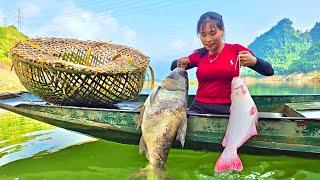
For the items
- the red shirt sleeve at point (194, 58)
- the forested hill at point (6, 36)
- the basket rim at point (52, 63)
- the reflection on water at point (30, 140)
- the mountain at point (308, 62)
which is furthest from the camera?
the mountain at point (308, 62)

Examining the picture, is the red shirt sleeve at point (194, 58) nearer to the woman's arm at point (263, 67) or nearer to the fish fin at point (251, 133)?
the woman's arm at point (263, 67)

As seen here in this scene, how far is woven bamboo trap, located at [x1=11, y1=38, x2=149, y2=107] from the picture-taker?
19.8 feet

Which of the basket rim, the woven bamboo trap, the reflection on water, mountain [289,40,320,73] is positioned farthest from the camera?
mountain [289,40,320,73]

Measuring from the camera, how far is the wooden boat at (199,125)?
5043mm

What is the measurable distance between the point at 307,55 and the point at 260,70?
144 meters

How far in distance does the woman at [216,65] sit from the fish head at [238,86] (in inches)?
7.0

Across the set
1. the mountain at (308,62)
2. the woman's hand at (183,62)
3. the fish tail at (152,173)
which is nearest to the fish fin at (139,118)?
the fish tail at (152,173)

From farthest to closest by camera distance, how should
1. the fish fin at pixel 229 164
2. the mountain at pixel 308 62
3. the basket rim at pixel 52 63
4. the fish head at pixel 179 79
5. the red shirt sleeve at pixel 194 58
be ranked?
the mountain at pixel 308 62
the basket rim at pixel 52 63
the red shirt sleeve at pixel 194 58
the fish head at pixel 179 79
the fish fin at pixel 229 164

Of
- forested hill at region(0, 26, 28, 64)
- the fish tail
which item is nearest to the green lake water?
the fish tail

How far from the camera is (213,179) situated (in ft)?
16.9

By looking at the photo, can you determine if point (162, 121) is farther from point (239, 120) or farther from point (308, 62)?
point (308, 62)

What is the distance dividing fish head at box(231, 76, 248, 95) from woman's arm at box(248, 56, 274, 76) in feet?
0.74

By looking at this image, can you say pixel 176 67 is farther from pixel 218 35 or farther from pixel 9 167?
pixel 9 167

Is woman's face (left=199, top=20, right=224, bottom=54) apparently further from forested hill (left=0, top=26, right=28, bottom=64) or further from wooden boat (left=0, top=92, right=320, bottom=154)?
forested hill (left=0, top=26, right=28, bottom=64)
